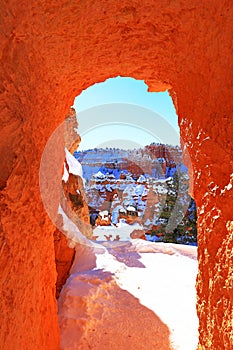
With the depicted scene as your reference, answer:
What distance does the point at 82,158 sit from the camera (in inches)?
690

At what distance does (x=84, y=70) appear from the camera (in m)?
1.48

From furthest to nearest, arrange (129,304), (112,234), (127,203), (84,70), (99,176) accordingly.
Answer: (99,176) → (127,203) → (112,234) → (129,304) → (84,70)

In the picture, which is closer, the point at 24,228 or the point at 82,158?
the point at 24,228

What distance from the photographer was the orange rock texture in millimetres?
971

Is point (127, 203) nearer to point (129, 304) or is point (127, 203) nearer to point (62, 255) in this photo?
point (62, 255)

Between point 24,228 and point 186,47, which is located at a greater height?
point 186,47

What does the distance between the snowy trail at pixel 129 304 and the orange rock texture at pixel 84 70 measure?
2.72ft

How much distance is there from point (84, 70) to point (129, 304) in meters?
2.36

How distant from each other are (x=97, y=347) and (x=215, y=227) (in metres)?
1.58

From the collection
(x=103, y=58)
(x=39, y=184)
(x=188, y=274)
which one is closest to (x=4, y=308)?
(x=39, y=184)

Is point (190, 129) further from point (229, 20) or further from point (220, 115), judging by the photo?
point (229, 20)

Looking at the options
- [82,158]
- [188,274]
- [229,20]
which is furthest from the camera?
[82,158]

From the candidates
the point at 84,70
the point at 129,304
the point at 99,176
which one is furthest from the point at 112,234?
the point at 99,176

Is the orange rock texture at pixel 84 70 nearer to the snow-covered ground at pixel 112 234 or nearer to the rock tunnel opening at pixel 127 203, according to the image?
the rock tunnel opening at pixel 127 203
